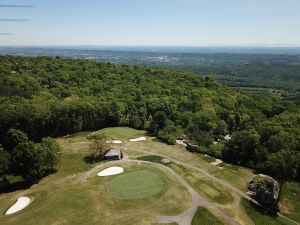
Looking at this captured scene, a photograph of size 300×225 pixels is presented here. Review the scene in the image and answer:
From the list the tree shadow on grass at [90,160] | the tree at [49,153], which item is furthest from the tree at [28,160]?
the tree shadow on grass at [90,160]

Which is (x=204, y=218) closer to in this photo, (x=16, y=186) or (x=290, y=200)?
(x=290, y=200)

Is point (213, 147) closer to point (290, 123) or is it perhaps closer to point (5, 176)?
point (290, 123)

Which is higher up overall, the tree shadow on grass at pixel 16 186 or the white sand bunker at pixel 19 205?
the white sand bunker at pixel 19 205

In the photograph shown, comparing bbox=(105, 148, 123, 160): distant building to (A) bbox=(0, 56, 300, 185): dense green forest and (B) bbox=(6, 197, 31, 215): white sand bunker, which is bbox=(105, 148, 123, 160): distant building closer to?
(A) bbox=(0, 56, 300, 185): dense green forest

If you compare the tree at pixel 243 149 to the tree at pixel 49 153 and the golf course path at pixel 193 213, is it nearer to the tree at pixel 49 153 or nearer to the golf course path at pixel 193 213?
the golf course path at pixel 193 213

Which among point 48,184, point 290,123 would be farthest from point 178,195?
point 290,123

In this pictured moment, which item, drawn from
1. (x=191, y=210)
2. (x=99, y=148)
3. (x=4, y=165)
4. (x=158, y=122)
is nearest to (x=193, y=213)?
(x=191, y=210)
